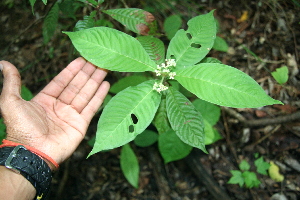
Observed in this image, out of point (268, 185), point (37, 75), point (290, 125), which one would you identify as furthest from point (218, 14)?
point (37, 75)

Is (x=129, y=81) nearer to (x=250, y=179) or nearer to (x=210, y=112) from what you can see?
(x=210, y=112)

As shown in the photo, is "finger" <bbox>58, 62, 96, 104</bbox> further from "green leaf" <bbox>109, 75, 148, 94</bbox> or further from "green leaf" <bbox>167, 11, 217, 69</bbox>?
"green leaf" <bbox>167, 11, 217, 69</bbox>

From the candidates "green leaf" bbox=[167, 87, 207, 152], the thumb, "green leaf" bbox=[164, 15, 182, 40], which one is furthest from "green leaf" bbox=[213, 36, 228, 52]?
the thumb

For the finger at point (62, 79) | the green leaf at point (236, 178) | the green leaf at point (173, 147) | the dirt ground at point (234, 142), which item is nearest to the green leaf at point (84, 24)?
the finger at point (62, 79)

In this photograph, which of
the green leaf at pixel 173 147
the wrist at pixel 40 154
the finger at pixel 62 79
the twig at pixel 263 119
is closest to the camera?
the wrist at pixel 40 154

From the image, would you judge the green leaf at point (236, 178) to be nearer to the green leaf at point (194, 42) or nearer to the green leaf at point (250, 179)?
the green leaf at point (250, 179)

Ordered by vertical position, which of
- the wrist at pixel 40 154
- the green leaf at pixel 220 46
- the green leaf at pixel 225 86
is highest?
the green leaf at pixel 225 86
